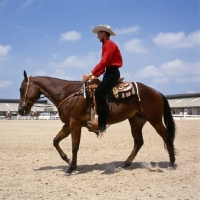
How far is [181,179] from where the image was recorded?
19.3 feet

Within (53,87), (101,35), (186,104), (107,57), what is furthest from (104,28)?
(186,104)

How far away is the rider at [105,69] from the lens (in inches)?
263

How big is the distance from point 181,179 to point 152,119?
5.79ft

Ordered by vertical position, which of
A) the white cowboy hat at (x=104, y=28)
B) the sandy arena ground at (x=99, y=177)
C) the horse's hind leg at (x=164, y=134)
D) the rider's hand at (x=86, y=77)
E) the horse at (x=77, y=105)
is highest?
the white cowboy hat at (x=104, y=28)

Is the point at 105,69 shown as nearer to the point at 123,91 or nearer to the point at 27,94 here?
the point at 123,91

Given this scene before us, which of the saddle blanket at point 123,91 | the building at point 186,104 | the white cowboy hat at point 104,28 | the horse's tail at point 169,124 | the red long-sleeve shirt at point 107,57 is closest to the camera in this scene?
the red long-sleeve shirt at point 107,57

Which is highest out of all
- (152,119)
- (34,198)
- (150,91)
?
(150,91)

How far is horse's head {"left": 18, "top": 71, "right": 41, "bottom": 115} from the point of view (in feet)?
23.5

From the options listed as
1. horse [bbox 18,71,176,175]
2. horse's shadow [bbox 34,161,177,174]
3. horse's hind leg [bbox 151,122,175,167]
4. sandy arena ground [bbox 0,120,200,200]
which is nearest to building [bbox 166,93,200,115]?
sandy arena ground [bbox 0,120,200,200]

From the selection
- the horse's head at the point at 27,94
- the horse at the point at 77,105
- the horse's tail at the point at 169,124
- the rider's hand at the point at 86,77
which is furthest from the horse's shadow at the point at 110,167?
the rider's hand at the point at 86,77

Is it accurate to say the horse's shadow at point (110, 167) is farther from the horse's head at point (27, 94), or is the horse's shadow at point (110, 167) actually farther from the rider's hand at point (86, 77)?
the rider's hand at point (86, 77)

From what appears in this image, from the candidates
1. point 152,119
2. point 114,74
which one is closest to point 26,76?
point 114,74

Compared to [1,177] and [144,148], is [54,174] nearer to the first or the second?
[1,177]

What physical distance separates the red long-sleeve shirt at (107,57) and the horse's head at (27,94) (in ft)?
5.24
